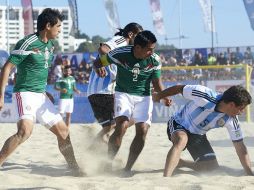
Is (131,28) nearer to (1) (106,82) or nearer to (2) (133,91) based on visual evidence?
(2) (133,91)

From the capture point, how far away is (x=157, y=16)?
3262 cm

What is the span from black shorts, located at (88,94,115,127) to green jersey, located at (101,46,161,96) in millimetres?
1359

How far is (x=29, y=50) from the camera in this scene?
562cm

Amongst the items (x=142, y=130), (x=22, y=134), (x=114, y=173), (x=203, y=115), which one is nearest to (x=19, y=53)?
(x=22, y=134)

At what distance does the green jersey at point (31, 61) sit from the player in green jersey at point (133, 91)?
2.60 feet

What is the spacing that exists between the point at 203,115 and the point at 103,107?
226 centimetres

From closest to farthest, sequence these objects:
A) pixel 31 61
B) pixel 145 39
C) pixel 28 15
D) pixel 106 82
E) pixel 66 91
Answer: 1. pixel 31 61
2. pixel 145 39
3. pixel 106 82
4. pixel 66 91
5. pixel 28 15

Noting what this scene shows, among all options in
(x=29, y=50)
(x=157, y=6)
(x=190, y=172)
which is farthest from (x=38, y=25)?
(x=157, y=6)

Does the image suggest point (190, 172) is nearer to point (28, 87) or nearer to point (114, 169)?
point (114, 169)

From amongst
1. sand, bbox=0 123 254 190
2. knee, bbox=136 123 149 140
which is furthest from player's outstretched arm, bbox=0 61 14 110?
knee, bbox=136 123 149 140

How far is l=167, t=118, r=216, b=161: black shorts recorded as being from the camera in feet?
19.5

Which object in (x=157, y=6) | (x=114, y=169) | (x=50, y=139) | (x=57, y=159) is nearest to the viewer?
(x=114, y=169)

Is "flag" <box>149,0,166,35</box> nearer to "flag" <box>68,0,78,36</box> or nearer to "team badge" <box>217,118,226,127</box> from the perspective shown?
"flag" <box>68,0,78,36</box>

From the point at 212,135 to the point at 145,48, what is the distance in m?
5.01
